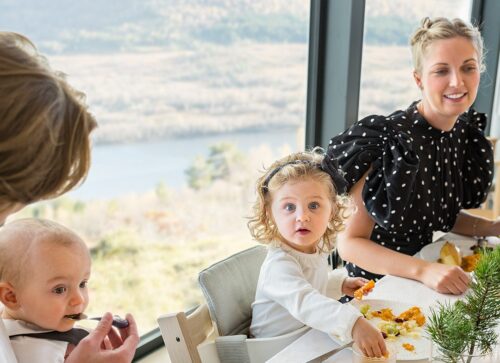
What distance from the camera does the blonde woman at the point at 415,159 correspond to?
1.60 m

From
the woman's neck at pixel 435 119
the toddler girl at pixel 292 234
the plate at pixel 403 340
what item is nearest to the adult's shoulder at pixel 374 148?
the woman's neck at pixel 435 119

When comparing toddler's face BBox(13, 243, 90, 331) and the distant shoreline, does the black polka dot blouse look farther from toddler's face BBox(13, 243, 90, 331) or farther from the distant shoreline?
toddler's face BBox(13, 243, 90, 331)

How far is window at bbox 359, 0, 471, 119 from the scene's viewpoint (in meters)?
2.48

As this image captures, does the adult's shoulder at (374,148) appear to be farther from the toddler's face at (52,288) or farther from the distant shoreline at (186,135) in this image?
the toddler's face at (52,288)

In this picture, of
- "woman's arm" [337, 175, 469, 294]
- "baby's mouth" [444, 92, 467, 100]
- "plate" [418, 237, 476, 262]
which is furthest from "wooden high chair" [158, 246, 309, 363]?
"baby's mouth" [444, 92, 467, 100]

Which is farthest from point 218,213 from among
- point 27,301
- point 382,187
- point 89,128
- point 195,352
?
point 89,128

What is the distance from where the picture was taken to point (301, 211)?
50.9 inches

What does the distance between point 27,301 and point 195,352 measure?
1.20 ft

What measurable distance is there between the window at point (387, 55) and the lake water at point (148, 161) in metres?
0.45

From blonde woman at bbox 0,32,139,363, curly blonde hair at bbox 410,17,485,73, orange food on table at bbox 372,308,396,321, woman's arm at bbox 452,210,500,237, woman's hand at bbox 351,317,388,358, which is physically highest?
curly blonde hair at bbox 410,17,485,73

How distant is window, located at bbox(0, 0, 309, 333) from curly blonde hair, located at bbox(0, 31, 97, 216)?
1.01 metres

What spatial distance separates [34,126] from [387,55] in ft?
7.56

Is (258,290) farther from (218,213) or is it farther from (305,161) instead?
(218,213)

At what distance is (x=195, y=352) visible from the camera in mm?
A: 1125
